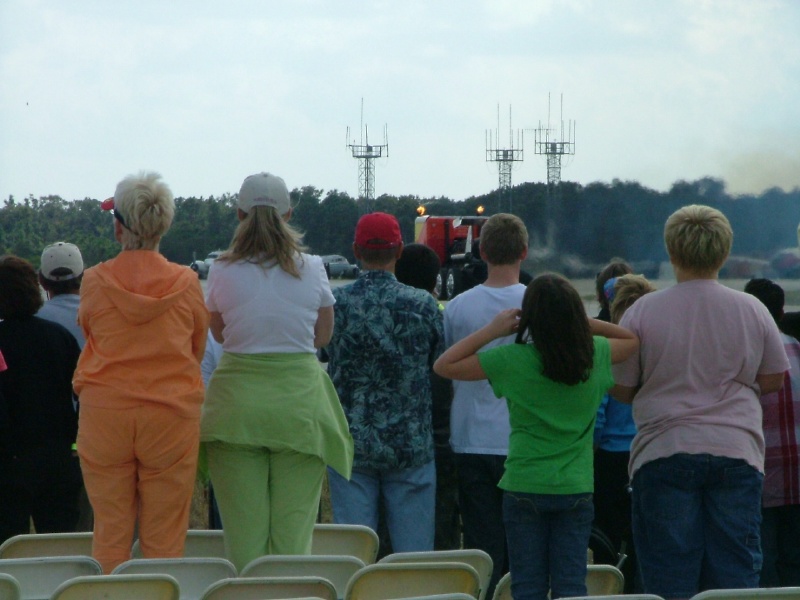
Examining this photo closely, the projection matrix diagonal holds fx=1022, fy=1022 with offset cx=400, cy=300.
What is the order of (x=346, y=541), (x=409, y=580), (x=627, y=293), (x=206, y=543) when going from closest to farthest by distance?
(x=409, y=580)
(x=346, y=541)
(x=206, y=543)
(x=627, y=293)

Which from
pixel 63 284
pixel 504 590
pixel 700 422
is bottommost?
pixel 504 590

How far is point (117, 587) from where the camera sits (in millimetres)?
2629

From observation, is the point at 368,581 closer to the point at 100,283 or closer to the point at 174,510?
the point at 174,510

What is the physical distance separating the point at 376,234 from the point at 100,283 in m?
1.11

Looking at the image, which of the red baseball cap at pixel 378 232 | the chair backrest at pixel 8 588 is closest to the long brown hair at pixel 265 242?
the red baseball cap at pixel 378 232

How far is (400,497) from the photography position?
4129mm

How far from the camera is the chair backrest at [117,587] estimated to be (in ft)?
8.55

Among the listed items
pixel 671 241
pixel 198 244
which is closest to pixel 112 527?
pixel 671 241

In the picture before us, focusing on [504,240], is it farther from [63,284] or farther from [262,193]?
[63,284]

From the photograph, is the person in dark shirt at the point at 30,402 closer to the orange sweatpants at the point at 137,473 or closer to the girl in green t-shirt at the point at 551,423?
the orange sweatpants at the point at 137,473

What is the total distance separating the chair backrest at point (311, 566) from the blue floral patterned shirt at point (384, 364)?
1.00 m

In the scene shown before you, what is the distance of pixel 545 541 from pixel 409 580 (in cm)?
70

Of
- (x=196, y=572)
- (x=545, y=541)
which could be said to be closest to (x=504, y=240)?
(x=545, y=541)

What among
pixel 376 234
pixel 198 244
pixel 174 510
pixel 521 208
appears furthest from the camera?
pixel 521 208
